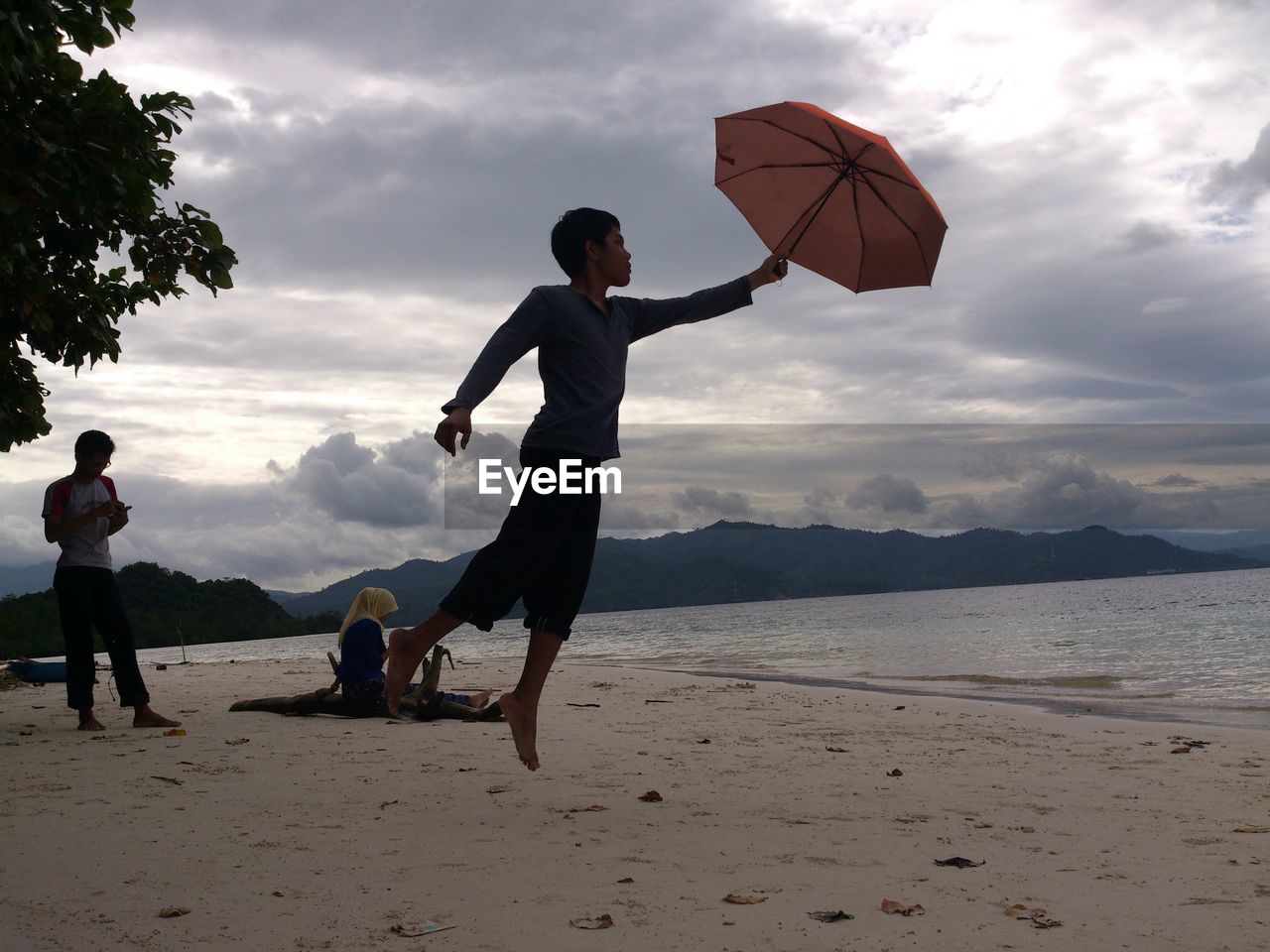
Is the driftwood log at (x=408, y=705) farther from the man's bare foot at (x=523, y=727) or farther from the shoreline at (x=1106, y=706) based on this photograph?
the shoreline at (x=1106, y=706)

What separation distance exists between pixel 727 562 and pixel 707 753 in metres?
177

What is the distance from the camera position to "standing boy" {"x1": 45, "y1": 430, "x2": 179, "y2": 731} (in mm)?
6316

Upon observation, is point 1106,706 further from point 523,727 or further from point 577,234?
point 577,234

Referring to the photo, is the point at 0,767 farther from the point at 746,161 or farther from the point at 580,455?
the point at 746,161

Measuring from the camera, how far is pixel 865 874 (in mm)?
2893

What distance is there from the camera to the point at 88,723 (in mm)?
6465

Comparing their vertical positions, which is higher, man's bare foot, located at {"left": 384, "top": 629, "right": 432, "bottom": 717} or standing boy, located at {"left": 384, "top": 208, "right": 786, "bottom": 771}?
standing boy, located at {"left": 384, "top": 208, "right": 786, "bottom": 771}

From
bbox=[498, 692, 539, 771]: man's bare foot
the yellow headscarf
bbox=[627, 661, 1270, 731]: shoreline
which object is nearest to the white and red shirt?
the yellow headscarf

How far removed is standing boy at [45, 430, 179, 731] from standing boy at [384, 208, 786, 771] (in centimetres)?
387

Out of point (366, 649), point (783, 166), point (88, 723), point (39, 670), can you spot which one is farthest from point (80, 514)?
point (39, 670)

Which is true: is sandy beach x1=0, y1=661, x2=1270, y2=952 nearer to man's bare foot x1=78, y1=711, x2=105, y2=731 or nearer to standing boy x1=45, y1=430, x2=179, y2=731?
man's bare foot x1=78, y1=711, x2=105, y2=731

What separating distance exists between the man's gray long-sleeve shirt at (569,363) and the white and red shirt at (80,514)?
170 inches

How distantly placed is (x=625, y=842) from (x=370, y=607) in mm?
4221

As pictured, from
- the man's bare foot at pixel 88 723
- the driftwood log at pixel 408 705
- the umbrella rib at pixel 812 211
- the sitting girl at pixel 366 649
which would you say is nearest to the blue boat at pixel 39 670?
the driftwood log at pixel 408 705
